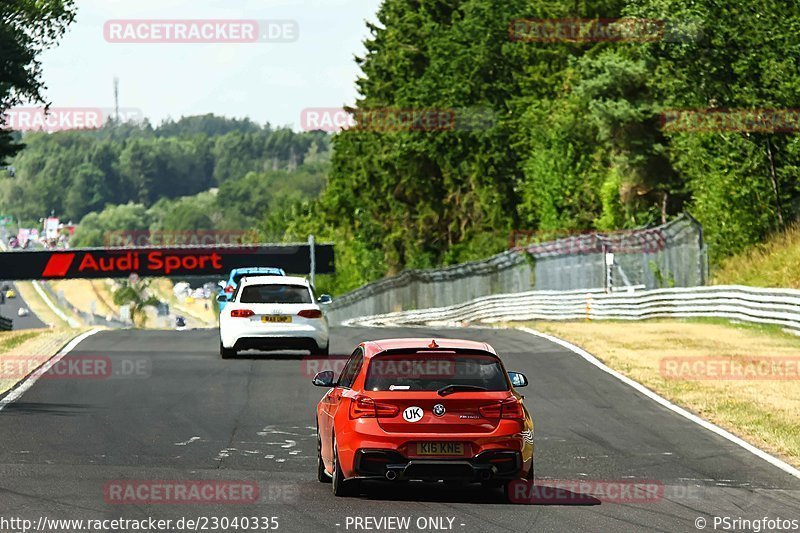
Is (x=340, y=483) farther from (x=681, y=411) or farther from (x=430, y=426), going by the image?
(x=681, y=411)

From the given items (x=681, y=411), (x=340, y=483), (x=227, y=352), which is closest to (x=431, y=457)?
(x=340, y=483)

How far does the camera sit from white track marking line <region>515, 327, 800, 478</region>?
15422 millimetres

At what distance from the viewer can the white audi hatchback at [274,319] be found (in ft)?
88.0

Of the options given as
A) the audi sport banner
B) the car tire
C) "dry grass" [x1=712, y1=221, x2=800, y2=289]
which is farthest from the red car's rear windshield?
the audi sport banner

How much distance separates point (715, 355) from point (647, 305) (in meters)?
12.6

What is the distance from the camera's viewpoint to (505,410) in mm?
11898

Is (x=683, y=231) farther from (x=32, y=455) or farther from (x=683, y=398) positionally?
(x=32, y=455)

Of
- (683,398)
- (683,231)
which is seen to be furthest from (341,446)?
(683,231)

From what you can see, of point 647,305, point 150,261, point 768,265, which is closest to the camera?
point 647,305

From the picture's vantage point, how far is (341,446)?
473 inches

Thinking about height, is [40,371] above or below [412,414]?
below

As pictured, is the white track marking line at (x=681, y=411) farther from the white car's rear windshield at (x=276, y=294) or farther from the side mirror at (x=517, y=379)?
the white car's rear windshield at (x=276, y=294)

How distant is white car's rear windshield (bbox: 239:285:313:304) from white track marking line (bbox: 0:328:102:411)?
3.65 m

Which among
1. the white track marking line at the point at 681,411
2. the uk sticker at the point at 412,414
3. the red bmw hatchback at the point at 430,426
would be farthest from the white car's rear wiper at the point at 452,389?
the white track marking line at the point at 681,411
